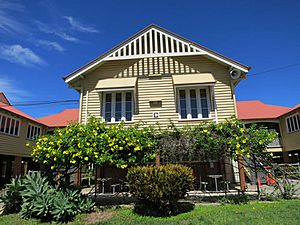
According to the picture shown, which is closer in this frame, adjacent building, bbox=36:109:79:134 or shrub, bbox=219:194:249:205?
shrub, bbox=219:194:249:205

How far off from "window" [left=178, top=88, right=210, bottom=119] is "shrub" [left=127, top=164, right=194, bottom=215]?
529cm

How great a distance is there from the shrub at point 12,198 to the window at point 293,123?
83.7 feet

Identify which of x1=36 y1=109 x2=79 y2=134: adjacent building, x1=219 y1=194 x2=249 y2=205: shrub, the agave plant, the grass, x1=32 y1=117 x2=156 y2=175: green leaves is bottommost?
the grass

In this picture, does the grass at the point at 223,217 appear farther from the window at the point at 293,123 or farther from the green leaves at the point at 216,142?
the window at the point at 293,123

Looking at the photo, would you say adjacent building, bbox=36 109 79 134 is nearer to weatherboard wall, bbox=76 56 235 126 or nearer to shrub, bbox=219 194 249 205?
weatherboard wall, bbox=76 56 235 126

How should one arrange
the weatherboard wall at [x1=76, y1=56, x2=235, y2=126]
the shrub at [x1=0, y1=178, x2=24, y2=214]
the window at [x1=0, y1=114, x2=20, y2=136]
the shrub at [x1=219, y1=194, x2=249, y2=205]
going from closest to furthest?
the shrub at [x1=0, y1=178, x2=24, y2=214] → the shrub at [x1=219, y1=194, x2=249, y2=205] → the weatherboard wall at [x1=76, y1=56, x2=235, y2=126] → the window at [x1=0, y1=114, x2=20, y2=136]

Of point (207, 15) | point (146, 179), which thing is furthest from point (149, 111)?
point (207, 15)

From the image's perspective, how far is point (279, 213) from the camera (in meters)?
7.02

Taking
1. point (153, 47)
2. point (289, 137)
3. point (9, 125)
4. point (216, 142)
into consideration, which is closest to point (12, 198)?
point (216, 142)

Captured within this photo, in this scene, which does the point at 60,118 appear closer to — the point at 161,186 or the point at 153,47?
the point at 153,47

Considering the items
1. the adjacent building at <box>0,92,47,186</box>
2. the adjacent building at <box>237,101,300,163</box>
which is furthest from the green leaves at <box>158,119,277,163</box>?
the adjacent building at <box>237,101,300,163</box>

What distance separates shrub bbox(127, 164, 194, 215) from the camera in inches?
289

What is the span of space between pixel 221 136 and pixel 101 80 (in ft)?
26.9

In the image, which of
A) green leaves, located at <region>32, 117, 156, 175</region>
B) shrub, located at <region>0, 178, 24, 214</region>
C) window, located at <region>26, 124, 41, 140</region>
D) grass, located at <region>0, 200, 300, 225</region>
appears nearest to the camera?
grass, located at <region>0, 200, 300, 225</region>
